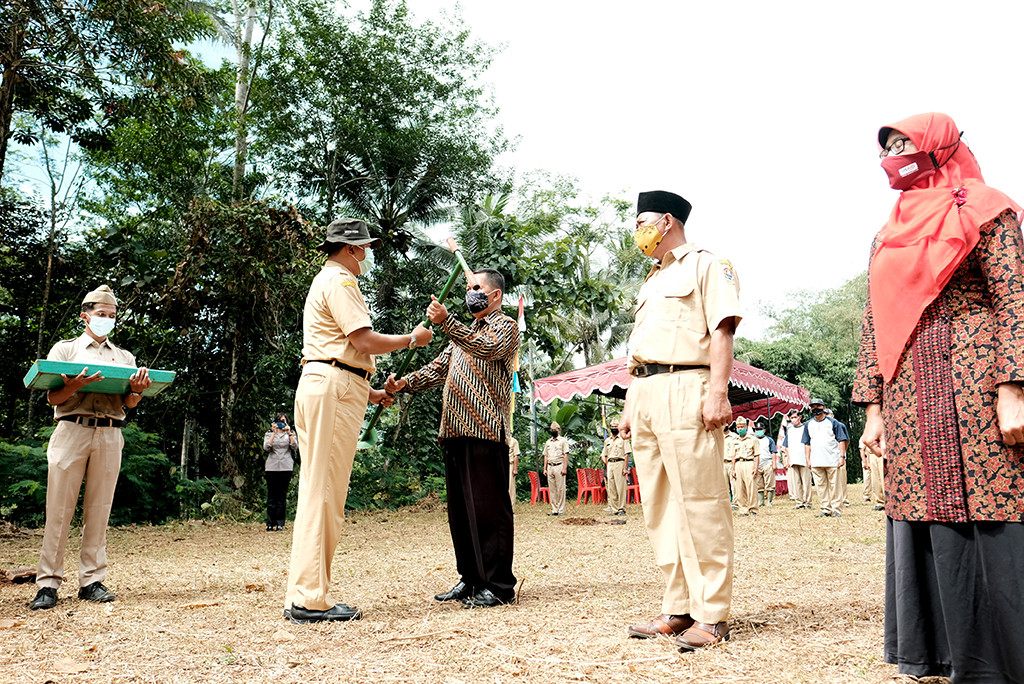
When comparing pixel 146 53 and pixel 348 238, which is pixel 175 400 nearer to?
pixel 146 53

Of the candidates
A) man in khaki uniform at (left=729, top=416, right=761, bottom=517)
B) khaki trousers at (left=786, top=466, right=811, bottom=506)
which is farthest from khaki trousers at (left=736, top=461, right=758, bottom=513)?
khaki trousers at (left=786, top=466, right=811, bottom=506)

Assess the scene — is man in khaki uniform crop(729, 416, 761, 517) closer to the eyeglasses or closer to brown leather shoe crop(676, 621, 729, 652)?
brown leather shoe crop(676, 621, 729, 652)

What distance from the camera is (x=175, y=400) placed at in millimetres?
14688

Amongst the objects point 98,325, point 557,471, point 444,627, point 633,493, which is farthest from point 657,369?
point 633,493

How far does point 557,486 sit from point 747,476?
370 centimetres

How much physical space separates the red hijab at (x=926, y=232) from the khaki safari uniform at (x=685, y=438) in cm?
68

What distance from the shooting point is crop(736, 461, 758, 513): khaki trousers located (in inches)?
540

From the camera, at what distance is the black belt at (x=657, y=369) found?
3498mm

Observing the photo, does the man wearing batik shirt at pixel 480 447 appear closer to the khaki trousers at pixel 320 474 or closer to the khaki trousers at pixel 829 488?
the khaki trousers at pixel 320 474

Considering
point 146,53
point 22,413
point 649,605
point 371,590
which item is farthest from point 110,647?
point 22,413

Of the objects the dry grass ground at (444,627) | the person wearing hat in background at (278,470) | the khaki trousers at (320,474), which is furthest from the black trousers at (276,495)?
A: the khaki trousers at (320,474)

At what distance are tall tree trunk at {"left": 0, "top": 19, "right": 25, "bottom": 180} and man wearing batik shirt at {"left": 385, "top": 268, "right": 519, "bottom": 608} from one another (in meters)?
8.51

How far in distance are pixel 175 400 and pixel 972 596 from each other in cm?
1459

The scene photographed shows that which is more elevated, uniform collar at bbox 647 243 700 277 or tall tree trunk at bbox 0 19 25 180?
tall tree trunk at bbox 0 19 25 180
